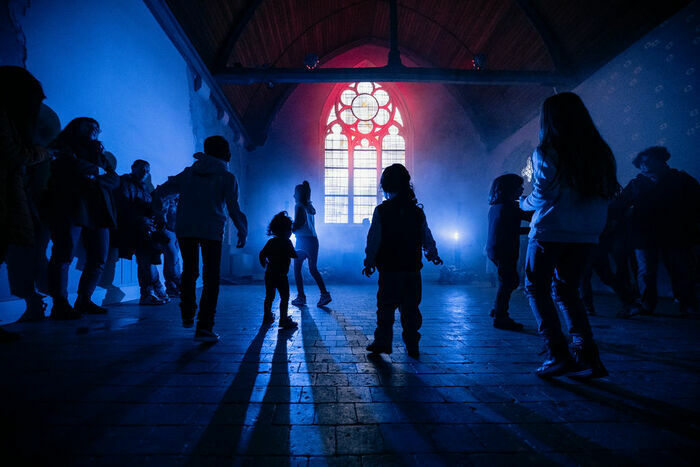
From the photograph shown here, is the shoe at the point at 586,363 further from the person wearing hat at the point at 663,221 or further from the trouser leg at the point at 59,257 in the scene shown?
the trouser leg at the point at 59,257

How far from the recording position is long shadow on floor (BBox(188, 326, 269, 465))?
1067 mm

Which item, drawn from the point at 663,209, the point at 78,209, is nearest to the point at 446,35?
the point at 663,209

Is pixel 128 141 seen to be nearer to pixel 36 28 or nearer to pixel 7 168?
pixel 36 28

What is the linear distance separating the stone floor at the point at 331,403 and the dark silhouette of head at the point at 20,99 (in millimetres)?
1605

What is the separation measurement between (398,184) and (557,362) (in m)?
1.46

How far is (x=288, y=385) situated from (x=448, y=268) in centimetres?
927

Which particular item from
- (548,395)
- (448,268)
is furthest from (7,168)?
(448,268)

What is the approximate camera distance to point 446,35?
1038 centimetres

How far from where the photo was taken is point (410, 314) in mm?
2262

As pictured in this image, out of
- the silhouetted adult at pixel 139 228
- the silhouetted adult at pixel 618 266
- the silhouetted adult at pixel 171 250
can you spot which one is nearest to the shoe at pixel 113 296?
the silhouetted adult at pixel 139 228

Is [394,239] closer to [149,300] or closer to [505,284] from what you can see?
[505,284]

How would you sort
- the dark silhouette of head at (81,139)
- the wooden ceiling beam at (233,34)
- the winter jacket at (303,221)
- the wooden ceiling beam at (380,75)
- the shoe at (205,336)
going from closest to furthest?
the shoe at (205,336) → the dark silhouette of head at (81,139) → the winter jacket at (303,221) → the wooden ceiling beam at (233,34) → the wooden ceiling beam at (380,75)

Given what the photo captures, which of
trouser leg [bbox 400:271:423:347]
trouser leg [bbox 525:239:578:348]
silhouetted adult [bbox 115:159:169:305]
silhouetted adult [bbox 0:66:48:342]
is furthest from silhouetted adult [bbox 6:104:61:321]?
trouser leg [bbox 525:239:578:348]

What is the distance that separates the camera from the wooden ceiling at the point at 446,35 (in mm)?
6508
